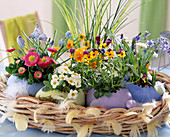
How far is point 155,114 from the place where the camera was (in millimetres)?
685

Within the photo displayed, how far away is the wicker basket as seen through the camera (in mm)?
633

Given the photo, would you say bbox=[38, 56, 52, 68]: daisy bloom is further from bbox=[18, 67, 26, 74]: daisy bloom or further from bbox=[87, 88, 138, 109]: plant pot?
bbox=[87, 88, 138, 109]: plant pot

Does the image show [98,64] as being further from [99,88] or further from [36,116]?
[36,116]

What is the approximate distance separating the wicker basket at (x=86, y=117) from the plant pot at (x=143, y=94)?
0.20 ft

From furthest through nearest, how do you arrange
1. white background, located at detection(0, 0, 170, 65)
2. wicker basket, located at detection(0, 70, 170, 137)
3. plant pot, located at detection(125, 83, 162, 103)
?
white background, located at detection(0, 0, 170, 65)
plant pot, located at detection(125, 83, 162, 103)
wicker basket, located at detection(0, 70, 170, 137)

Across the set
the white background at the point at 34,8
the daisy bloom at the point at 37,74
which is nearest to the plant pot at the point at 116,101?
the daisy bloom at the point at 37,74

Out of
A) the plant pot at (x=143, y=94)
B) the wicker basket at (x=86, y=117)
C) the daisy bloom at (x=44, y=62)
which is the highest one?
the daisy bloom at (x=44, y=62)

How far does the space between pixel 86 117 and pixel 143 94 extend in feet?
0.75

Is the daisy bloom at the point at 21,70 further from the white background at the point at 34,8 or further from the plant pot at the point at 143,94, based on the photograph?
the white background at the point at 34,8

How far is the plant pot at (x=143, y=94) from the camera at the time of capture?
753mm

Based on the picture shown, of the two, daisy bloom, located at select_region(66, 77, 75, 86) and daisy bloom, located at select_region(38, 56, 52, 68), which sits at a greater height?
daisy bloom, located at select_region(38, 56, 52, 68)

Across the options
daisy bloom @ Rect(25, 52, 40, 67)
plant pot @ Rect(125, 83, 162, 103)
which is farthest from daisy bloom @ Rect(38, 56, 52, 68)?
plant pot @ Rect(125, 83, 162, 103)

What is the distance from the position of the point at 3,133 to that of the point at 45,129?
127 mm

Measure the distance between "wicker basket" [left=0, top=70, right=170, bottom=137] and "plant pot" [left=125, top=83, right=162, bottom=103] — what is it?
0.06m
